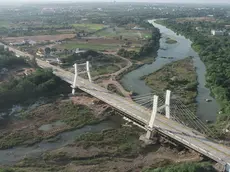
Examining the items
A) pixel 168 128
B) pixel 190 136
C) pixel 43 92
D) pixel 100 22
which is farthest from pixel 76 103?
pixel 100 22

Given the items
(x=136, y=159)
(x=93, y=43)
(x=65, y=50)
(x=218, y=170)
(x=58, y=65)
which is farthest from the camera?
(x=93, y=43)

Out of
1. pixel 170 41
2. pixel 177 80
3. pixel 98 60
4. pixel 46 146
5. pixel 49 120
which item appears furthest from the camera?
pixel 170 41

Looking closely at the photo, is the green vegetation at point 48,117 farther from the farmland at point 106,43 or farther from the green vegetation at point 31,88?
the farmland at point 106,43

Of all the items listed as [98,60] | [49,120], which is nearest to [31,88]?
[49,120]

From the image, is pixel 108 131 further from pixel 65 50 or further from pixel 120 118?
pixel 65 50

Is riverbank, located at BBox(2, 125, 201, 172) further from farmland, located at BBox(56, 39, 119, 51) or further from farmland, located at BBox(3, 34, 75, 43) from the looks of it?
farmland, located at BBox(3, 34, 75, 43)

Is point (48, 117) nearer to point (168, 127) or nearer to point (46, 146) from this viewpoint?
point (46, 146)
